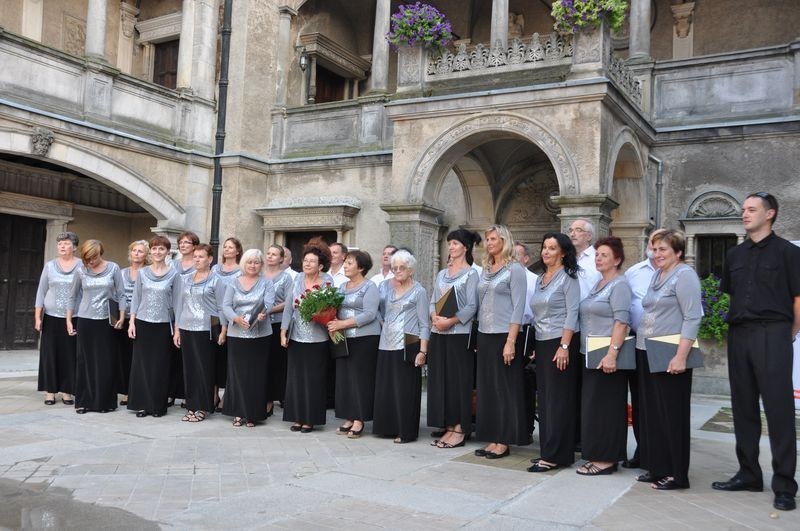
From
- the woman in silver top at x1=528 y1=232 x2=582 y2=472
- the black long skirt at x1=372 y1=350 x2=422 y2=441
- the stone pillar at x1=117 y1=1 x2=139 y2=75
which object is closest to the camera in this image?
the woman in silver top at x1=528 y1=232 x2=582 y2=472

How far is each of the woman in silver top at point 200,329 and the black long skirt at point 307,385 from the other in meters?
0.91

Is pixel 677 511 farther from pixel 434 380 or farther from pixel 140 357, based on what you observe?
pixel 140 357

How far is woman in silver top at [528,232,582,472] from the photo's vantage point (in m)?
5.75

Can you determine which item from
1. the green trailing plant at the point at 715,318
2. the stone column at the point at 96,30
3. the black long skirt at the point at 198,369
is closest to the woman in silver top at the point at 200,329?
the black long skirt at the point at 198,369

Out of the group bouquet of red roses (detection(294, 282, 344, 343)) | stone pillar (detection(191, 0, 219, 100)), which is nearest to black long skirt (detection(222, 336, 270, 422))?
bouquet of red roses (detection(294, 282, 344, 343))

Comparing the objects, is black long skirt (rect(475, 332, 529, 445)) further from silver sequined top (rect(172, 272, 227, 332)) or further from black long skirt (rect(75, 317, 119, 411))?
black long skirt (rect(75, 317, 119, 411))

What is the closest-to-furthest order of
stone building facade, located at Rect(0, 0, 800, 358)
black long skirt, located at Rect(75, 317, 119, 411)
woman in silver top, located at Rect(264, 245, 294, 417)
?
woman in silver top, located at Rect(264, 245, 294, 417) → black long skirt, located at Rect(75, 317, 119, 411) → stone building facade, located at Rect(0, 0, 800, 358)

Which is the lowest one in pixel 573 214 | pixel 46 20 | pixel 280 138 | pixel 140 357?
pixel 140 357

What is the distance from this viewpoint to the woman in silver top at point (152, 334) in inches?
309

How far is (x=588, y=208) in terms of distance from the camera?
10.2m

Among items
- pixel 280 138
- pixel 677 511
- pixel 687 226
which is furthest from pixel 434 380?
pixel 280 138

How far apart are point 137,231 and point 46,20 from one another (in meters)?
5.01

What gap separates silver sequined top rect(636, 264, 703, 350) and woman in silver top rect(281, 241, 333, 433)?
3.09 m

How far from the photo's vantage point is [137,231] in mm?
17797
